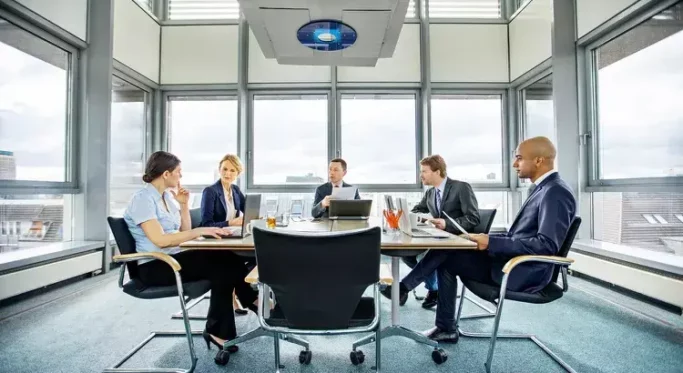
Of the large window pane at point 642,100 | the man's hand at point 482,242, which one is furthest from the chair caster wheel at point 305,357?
the large window pane at point 642,100

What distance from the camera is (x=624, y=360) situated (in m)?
2.15

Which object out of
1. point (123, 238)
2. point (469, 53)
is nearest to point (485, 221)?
point (123, 238)

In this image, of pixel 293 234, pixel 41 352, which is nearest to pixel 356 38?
pixel 293 234

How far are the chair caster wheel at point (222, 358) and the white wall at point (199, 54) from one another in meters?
4.24

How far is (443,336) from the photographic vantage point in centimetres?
239

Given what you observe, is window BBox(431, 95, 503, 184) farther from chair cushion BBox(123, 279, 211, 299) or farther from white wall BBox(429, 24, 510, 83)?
chair cushion BBox(123, 279, 211, 299)

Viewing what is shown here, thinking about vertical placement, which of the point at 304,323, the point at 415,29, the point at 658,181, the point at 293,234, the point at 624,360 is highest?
the point at 415,29

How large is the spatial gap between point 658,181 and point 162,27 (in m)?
6.44

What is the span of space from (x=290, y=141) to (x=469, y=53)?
9.89 ft

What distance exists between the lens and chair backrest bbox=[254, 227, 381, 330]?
4.63 ft

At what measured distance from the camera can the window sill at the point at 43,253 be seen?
3116mm

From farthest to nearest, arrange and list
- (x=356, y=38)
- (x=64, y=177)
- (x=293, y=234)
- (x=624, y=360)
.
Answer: (x=64, y=177)
(x=356, y=38)
(x=624, y=360)
(x=293, y=234)

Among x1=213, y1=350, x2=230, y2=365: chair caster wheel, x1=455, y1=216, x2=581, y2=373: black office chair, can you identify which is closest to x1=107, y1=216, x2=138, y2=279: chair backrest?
x1=213, y1=350, x2=230, y2=365: chair caster wheel

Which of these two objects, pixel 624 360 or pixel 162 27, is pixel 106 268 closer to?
pixel 162 27
